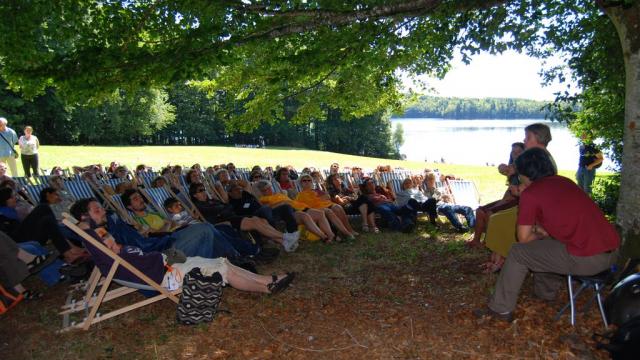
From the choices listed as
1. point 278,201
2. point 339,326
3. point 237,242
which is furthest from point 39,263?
point 278,201

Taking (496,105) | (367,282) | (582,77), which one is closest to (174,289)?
(367,282)

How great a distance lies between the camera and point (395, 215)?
→ 26.2 feet

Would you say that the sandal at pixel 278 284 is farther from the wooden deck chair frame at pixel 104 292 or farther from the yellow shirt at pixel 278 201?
the yellow shirt at pixel 278 201

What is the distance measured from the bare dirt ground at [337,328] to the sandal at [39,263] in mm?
351

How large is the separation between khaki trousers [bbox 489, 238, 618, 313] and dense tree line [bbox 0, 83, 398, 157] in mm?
29253

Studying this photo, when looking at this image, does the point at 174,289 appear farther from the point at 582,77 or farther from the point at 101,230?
the point at 582,77

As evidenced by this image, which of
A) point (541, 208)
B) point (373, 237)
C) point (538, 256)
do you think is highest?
point (541, 208)

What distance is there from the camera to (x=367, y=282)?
5.22 metres

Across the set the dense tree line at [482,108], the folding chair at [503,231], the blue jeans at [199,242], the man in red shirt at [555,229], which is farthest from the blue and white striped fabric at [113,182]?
the dense tree line at [482,108]

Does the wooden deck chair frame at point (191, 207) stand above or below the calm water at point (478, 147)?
above

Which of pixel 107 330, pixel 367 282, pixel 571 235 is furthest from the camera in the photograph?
pixel 367 282

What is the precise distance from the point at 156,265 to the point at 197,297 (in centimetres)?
48

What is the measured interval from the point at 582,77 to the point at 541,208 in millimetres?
4137

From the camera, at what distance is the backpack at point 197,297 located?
404 cm
